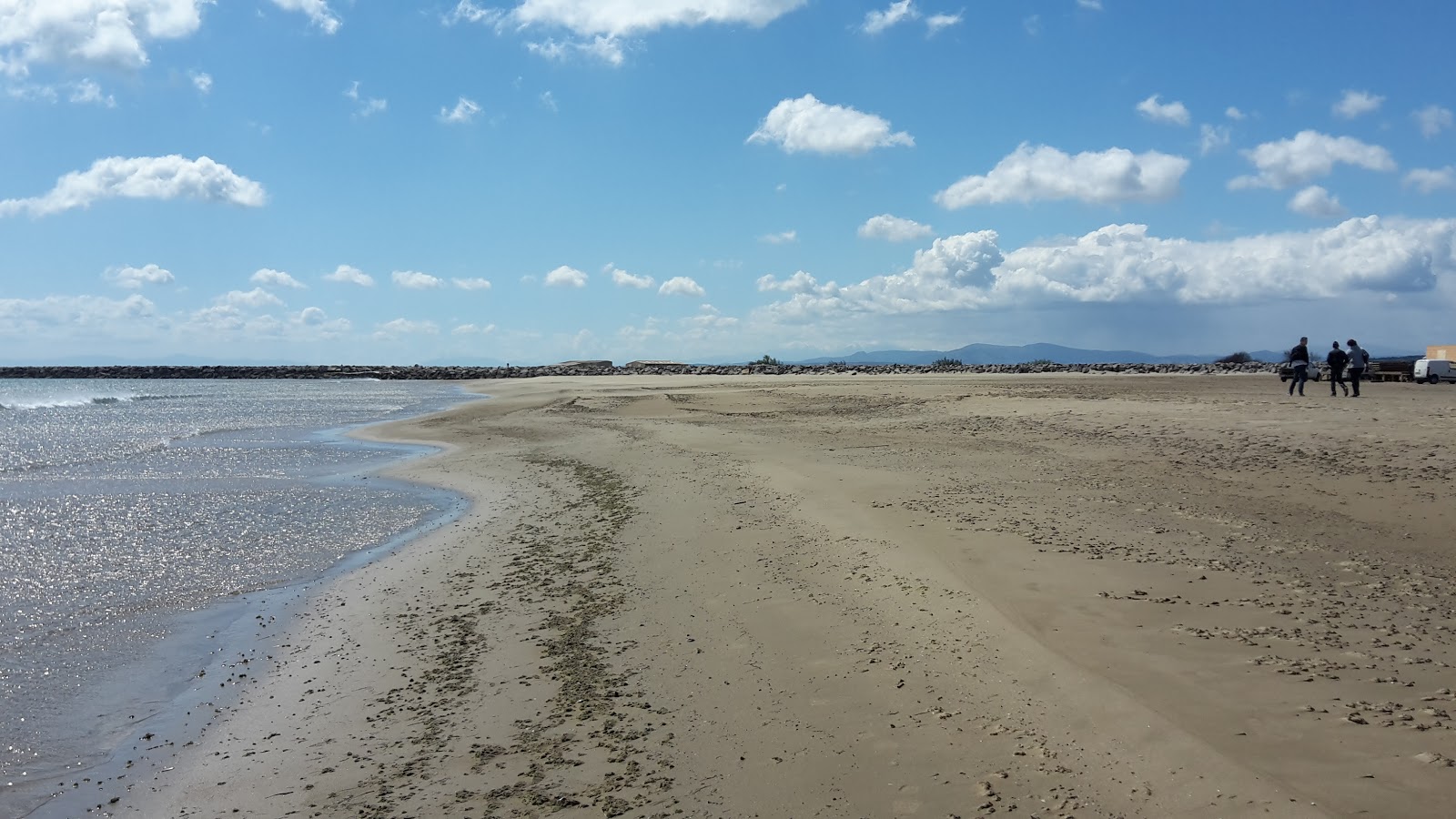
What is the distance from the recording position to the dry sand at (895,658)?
14.1 ft

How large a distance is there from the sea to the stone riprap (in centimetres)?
4404

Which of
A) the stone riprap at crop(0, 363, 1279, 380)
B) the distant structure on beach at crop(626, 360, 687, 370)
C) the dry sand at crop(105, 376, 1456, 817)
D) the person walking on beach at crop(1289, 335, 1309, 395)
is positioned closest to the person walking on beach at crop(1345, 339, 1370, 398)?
the person walking on beach at crop(1289, 335, 1309, 395)

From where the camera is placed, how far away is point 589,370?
85812 millimetres

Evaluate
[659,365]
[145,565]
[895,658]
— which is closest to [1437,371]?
[895,658]

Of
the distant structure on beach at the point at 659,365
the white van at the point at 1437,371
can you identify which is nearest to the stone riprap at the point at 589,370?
the distant structure on beach at the point at 659,365

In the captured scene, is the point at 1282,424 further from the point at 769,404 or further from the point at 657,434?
A: the point at 769,404

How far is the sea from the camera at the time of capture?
5840mm

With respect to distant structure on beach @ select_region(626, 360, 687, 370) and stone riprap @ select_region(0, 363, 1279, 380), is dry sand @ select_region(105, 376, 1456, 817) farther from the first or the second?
distant structure on beach @ select_region(626, 360, 687, 370)

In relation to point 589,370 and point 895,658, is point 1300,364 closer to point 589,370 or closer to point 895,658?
point 895,658

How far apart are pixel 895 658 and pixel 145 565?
8881 millimetres

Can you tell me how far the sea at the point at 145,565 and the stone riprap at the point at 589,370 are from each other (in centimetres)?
4404

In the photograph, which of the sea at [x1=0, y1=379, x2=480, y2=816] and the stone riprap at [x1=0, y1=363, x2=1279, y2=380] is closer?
the sea at [x1=0, y1=379, x2=480, y2=816]

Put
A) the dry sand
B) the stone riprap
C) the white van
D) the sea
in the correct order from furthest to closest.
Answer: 1. the stone riprap
2. the white van
3. the sea
4. the dry sand

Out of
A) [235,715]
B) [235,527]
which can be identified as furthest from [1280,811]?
[235,527]
